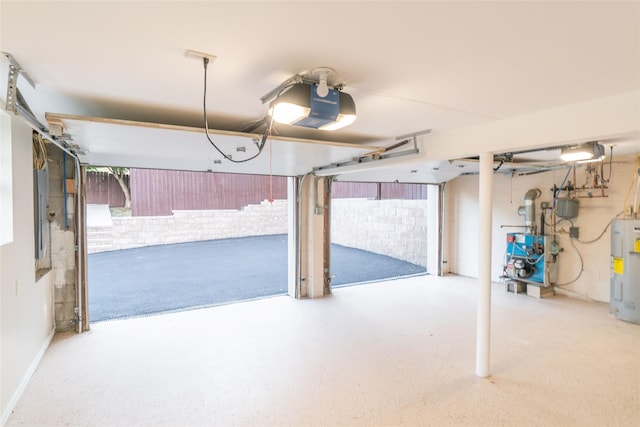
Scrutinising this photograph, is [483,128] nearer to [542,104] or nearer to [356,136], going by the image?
[542,104]

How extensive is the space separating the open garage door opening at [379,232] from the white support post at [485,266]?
3056 millimetres

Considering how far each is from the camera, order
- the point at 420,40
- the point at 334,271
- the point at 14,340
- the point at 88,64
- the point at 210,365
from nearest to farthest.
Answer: the point at 420,40, the point at 88,64, the point at 14,340, the point at 210,365, the point at 334,271

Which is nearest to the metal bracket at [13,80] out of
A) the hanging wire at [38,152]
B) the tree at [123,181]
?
the hanging wire at [38,152]

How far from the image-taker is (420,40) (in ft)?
4.00

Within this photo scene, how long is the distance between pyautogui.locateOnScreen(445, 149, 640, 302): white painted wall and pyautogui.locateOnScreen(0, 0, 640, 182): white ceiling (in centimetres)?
320

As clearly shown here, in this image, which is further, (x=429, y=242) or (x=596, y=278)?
(x=429, y=242)

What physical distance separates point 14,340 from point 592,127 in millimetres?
3966

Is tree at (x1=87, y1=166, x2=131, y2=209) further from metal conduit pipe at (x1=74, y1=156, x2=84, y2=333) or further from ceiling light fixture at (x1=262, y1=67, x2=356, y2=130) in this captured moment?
ceiling light fixture at (x1=262, y1=67, x2=356, y2=130)

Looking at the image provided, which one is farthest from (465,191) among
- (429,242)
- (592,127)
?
(592,127)

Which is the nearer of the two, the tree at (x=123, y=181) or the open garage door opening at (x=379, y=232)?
the open garage door opening at (x=379, y=232)

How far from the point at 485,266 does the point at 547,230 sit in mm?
3141

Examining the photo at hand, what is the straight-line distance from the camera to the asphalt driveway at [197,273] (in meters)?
4.55

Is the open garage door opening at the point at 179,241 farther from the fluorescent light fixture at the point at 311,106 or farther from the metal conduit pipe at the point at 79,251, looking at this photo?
the fluorescent light fixture at the point at 311,106

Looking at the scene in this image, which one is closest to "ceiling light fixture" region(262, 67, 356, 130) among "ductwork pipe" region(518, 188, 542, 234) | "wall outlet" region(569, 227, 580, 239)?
"ductwork pipe" region(518, 188, 542, 234)
